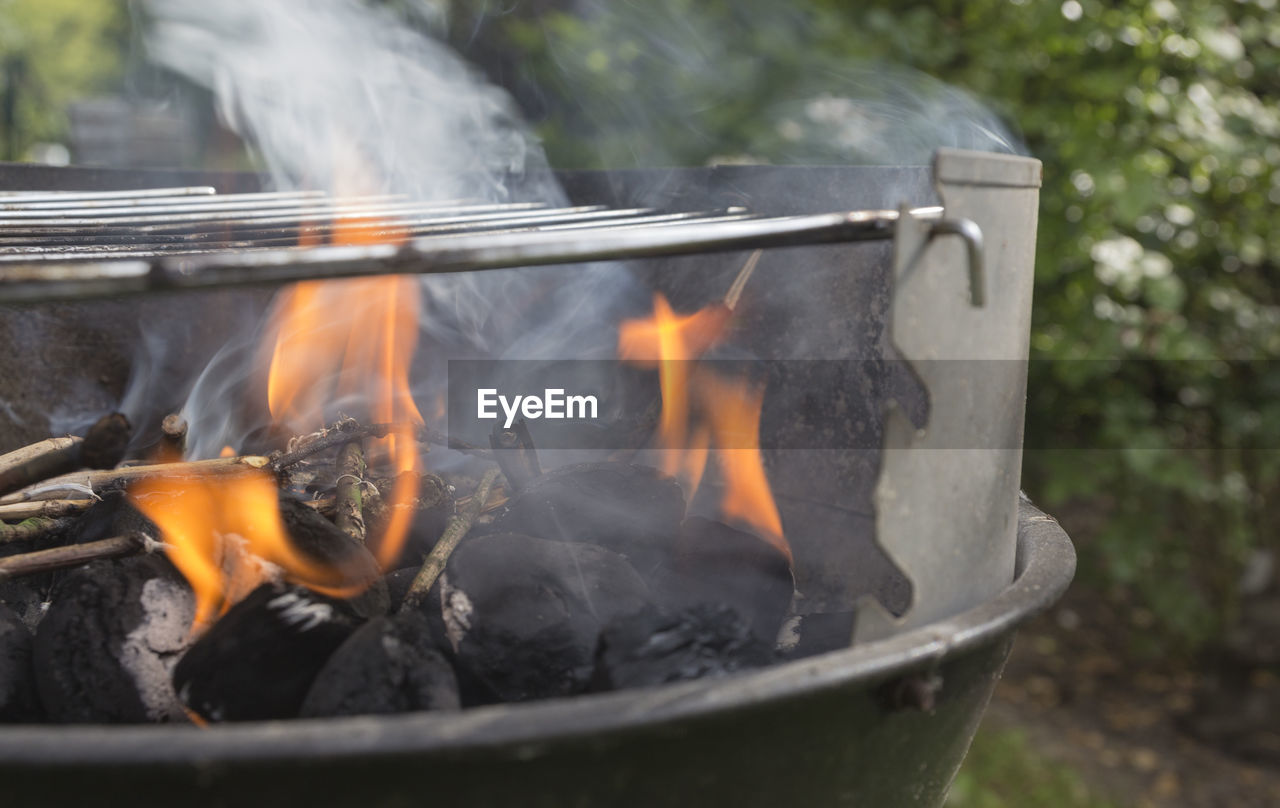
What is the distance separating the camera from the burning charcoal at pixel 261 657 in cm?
114

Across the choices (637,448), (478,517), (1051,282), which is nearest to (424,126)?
(637,448)

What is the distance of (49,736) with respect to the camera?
83 centimetres

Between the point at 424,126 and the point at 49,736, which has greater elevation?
the point at 49,736

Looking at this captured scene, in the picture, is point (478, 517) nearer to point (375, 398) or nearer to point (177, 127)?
point (375, 398)

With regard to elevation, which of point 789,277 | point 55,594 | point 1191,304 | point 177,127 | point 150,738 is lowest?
point 1191,304

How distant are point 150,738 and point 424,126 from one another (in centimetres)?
232

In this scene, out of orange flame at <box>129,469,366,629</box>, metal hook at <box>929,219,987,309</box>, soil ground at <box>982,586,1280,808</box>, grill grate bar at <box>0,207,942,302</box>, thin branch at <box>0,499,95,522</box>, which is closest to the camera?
grill grate bar at <box>0,207,942,302</box>

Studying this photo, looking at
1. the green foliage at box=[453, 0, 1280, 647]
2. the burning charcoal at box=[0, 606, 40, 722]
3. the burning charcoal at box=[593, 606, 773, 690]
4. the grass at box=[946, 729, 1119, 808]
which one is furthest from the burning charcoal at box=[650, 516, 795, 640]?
the grass at box=[946, 729, 1119, 808]

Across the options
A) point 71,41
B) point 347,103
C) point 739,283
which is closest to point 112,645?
point 739,283

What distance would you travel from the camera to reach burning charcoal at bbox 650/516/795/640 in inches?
58.9

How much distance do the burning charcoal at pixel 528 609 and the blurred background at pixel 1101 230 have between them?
5.53 feet

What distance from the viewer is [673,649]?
1189mm

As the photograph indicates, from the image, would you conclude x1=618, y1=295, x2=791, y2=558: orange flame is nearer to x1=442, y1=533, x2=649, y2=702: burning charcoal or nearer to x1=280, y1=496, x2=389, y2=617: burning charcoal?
x1=442, y1=533, x2=649, y2=702: burning charcoal

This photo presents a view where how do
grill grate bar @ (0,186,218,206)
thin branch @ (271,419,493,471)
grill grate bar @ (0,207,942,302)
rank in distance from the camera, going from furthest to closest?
grill grate bar @ (0,186,218,206), thin branch @ (271,419,493,471), grill grate bar @ (0,207,942,302)
